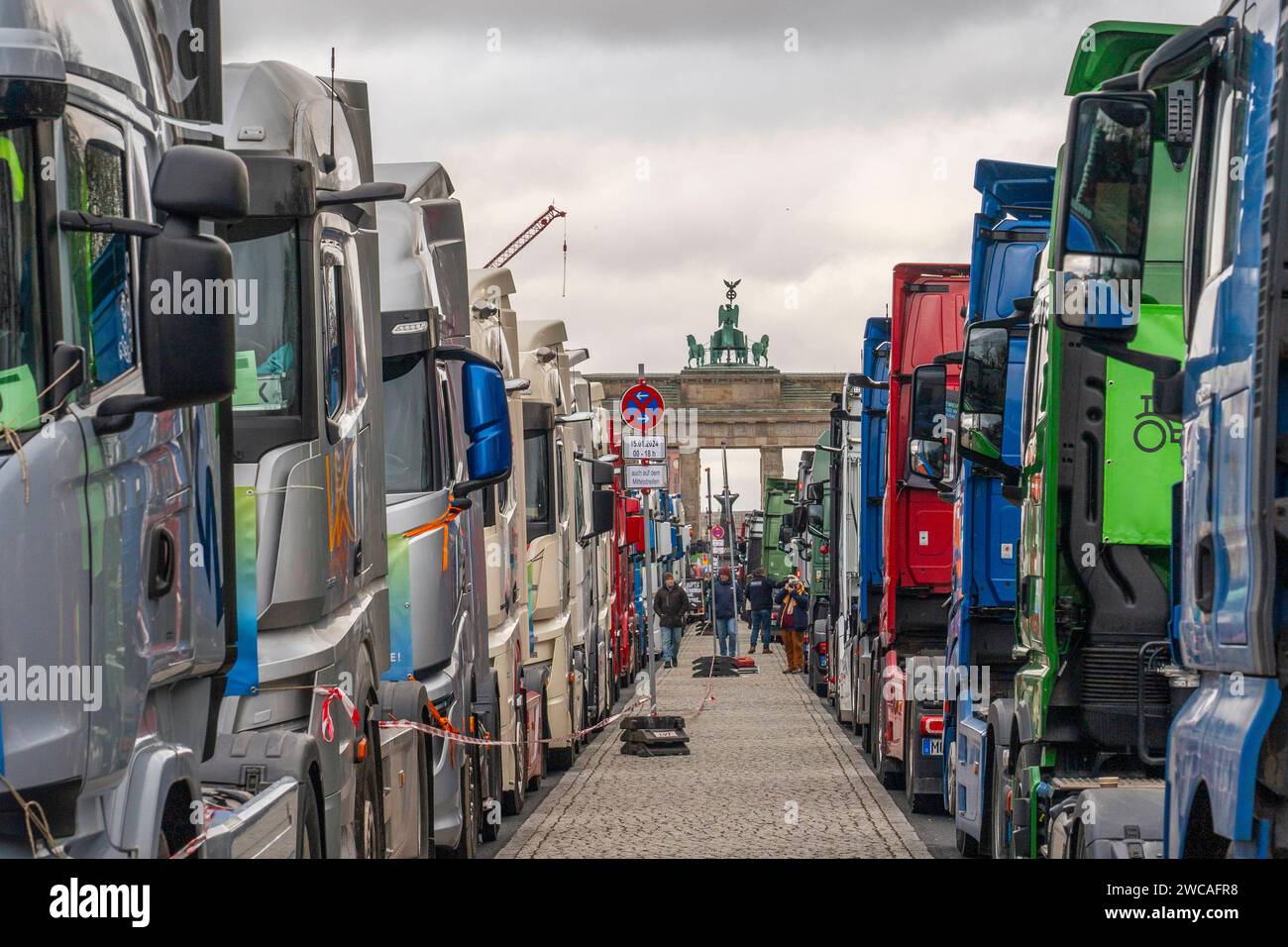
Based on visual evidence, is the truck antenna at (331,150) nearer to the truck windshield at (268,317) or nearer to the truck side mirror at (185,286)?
the truck windshield at (268,317)

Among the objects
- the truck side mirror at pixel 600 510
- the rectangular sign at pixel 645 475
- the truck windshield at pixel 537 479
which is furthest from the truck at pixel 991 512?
the truck side mirror at pixel 600 510

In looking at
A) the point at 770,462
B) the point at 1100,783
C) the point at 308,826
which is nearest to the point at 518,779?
the point at 1100,783

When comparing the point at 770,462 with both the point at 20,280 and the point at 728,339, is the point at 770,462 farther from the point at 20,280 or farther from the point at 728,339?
the point at 20,280

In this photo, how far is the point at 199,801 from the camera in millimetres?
5227

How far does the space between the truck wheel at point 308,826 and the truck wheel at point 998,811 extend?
3.64 metres

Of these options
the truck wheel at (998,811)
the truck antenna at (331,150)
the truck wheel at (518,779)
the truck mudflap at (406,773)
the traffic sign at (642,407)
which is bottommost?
the truck wheel at (518,779)

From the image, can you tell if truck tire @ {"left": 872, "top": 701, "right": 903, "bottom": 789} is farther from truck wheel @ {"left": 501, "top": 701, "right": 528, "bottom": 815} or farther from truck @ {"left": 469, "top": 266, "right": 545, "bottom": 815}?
truck wheel @ {"left": 501, "top": 701, "right": 528, "bottom": 815}

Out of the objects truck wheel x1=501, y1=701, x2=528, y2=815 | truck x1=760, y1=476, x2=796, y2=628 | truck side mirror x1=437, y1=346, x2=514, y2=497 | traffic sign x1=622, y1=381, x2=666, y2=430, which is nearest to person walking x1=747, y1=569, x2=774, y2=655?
truck x1=760, y1=476, x2=796, y2=628

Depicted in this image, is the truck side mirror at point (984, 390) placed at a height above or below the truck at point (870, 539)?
above

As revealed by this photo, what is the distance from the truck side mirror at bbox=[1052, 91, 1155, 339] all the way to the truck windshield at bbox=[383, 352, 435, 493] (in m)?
5.57

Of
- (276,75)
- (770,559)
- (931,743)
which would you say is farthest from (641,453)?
(770,559)

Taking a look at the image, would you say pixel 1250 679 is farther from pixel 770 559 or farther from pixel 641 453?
pixel 770 559

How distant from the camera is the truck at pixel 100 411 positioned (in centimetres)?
411

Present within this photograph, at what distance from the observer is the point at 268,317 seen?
720cm
